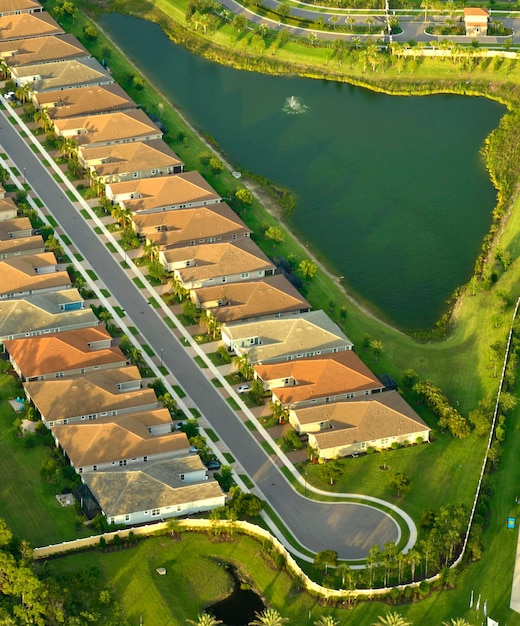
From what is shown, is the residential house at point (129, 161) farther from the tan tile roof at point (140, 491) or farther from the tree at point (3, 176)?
the tan tile roof at point (140, 491)

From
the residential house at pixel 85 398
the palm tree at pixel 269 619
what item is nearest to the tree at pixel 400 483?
the palm tree at pixel 269 619

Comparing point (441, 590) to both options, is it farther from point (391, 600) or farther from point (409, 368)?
point (409, 368)

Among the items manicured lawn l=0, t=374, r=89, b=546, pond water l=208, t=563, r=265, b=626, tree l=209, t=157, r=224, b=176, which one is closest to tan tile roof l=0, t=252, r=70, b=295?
manicured lawn l=0, t=374, r=89, b=546

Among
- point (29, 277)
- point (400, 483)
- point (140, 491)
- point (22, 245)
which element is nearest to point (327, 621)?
point (400, 483)

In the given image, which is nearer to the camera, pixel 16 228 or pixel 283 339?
pixel 283 339

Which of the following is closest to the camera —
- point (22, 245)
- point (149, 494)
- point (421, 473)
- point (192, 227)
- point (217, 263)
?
point (149, 494)

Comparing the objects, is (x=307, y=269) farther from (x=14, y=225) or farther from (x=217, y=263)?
(x=14, y=225)

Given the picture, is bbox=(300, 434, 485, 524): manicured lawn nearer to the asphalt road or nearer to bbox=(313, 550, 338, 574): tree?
the asphalt road
